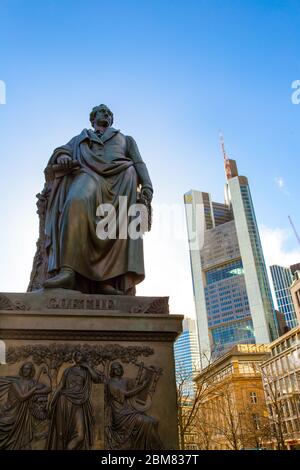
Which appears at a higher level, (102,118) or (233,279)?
(233,279)

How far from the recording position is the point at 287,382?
216 ft

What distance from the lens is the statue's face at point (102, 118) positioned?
7.24 meters

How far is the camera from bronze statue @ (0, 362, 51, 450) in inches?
151

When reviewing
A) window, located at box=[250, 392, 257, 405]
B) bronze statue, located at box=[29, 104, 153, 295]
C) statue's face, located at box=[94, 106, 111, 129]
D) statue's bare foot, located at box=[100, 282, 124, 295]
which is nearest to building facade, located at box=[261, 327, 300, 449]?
window, located at box=[250, 392, 257, 405]

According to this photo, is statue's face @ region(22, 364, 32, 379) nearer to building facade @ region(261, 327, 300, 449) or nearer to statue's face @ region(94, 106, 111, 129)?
statue's face @ region(94, 106, 111, 129)

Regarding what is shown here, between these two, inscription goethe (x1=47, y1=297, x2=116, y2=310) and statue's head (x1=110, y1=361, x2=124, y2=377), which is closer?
statue's head (x1=110, y1=361, x2=124, y2=377)

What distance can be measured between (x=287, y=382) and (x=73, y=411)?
7019 centimetres

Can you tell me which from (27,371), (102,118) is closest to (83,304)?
(27,371)

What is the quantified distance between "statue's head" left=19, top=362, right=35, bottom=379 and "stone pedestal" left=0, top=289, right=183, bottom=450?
1 cm

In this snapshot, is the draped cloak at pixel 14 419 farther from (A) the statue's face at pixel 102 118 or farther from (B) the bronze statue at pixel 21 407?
(A) the statue's face at pixel 102 118

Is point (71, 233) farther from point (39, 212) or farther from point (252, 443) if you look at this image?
point (252, 443)

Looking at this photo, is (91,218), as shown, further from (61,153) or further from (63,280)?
(61,153)

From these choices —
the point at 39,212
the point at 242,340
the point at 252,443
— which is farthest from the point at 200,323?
the point at 39,212
